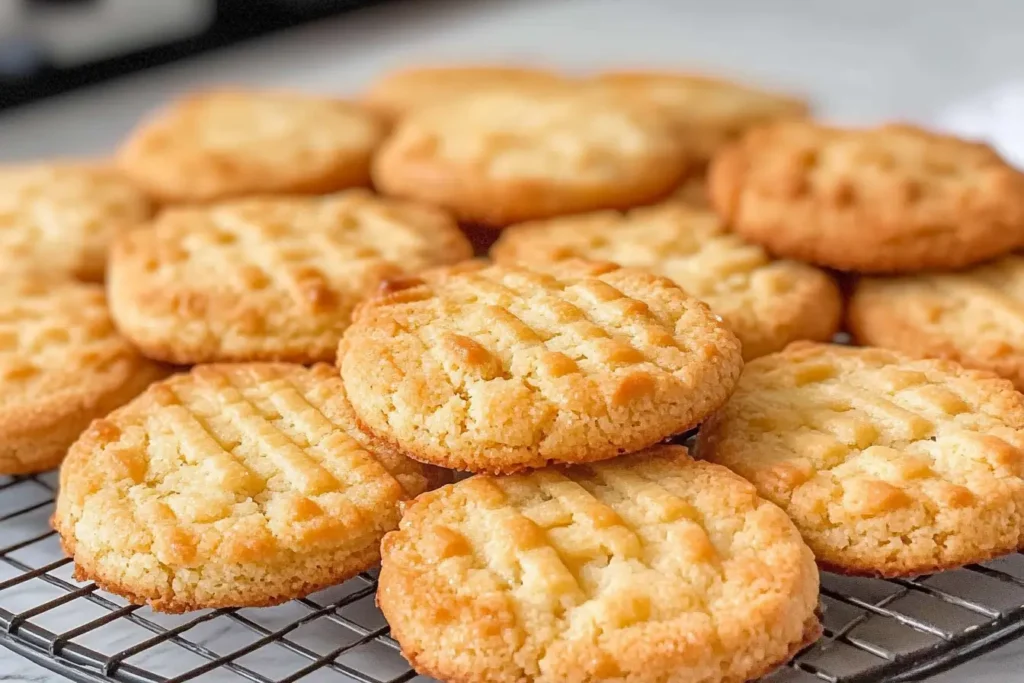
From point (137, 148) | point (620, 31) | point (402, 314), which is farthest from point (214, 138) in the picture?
point (620, 31)

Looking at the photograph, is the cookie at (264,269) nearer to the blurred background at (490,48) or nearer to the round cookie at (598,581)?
the round cookie at (598,581)

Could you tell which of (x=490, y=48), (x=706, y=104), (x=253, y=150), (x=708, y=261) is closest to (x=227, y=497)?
(x=708, y=261)

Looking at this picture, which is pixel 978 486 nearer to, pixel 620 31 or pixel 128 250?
pixel 128 250

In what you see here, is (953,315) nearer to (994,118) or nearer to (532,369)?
(532,369)

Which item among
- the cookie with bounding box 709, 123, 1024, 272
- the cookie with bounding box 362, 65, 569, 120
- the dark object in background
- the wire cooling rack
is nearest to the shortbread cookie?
the wire cooling rack

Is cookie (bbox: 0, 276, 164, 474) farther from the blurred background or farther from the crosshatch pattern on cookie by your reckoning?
the blurred background

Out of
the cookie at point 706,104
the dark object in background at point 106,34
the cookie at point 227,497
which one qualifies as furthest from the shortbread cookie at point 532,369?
the dark object in background at point 106,34
